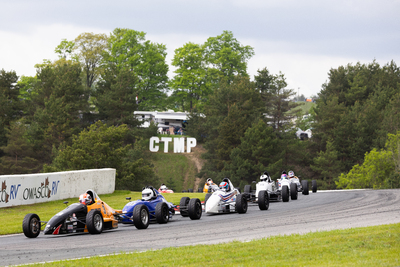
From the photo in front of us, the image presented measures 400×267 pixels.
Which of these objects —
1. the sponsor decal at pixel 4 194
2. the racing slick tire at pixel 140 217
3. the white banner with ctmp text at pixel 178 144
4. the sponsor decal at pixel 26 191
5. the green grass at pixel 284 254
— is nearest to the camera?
the green grass at pixel 284 254

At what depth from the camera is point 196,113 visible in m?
83.6

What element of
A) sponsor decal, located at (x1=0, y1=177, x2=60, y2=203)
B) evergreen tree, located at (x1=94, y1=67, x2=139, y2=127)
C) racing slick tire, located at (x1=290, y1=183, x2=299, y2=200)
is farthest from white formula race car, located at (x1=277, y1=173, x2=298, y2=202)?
evergreen tree, located at (x1=94, y1=67, x2=139, y2=127)

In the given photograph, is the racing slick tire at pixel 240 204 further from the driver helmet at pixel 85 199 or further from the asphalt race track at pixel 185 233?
the driver helmet at pixel 85 199

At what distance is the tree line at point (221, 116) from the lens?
64.4 meters

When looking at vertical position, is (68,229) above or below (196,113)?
below

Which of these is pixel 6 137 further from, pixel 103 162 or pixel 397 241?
pixel 397 241

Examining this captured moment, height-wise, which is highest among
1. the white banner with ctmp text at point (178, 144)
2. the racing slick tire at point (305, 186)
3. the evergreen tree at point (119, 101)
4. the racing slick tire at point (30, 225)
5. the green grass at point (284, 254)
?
the evergreen tree at point (119, 101)

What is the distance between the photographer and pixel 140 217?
15734 millimetres

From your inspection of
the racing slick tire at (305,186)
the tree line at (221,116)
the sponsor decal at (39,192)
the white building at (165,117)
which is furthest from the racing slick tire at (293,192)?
the white building at (165,117)

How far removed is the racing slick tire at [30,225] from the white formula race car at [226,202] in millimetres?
7650

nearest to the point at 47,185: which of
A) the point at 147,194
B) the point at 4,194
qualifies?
the point at 4,194

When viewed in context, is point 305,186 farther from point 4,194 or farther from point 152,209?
point 4,194

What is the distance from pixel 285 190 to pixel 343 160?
48.7 m

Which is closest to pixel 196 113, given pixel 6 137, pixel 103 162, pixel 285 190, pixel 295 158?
pixel 295 158
